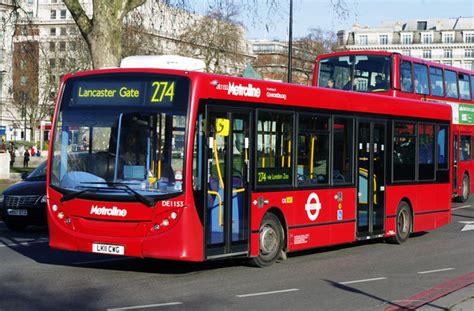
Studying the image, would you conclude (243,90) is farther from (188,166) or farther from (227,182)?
(188,166)

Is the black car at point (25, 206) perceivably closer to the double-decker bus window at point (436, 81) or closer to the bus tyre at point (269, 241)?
the bus tyre at point (269, 241)

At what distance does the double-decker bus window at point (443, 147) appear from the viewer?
21.0 metres

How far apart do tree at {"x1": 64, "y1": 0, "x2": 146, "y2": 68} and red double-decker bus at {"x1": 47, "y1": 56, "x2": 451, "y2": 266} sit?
977 centimetres

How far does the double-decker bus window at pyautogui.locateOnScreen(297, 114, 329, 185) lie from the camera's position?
1563 centimetres

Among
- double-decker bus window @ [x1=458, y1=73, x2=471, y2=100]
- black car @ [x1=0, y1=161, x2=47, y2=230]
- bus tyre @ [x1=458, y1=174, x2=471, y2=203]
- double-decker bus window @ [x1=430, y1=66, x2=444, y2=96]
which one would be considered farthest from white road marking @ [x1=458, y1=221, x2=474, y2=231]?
black car @ [x1=0, y1=161, x2=47, y2=230]

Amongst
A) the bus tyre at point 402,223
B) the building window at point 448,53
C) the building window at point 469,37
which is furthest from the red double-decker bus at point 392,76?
the building window at point 448,53

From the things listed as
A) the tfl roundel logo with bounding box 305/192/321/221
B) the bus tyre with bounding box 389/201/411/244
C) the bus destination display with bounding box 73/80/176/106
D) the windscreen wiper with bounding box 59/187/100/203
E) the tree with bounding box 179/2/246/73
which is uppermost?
the tree with bounding box 179/2/246/73

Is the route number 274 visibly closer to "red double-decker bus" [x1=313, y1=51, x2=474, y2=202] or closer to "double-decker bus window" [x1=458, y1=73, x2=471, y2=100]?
"red double-decker bus" [x1=313, y1=51, x2=474, y2=202]

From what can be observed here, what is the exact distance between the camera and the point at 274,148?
49.1ft

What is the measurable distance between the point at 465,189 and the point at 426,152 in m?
13.9

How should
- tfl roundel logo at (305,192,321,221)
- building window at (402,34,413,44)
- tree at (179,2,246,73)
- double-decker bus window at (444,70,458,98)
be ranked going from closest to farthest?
tfl roundel logo at (305,192,321,221), double-decker bus window at (444,70,458,98), tree at (179,2,246,73), building window at (402,34,413,44)

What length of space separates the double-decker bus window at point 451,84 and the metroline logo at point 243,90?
1716cm

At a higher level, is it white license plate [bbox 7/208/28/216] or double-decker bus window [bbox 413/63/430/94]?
double-decker bus window [bbox 413/63/430/94]

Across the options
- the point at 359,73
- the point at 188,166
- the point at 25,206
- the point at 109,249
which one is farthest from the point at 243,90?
the point at 359,73
